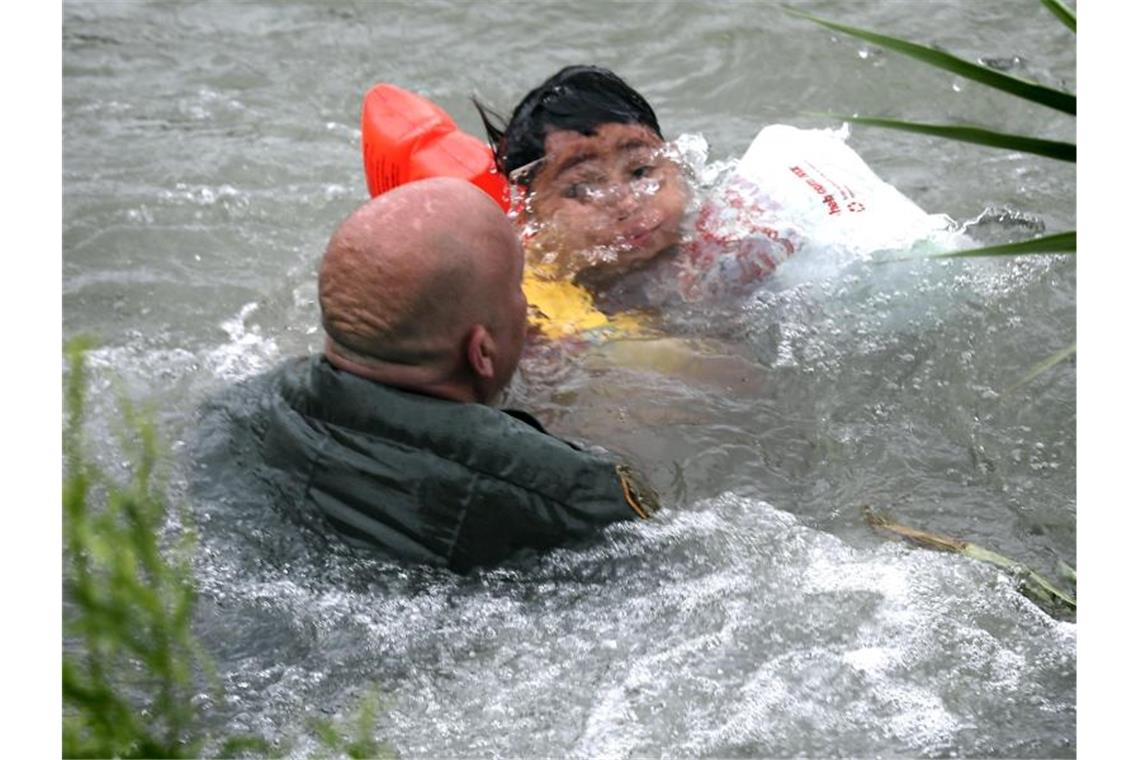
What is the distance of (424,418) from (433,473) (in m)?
0.12

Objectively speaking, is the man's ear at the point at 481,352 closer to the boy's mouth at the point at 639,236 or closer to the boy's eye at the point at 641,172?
the boy's mouth at the point at 639,236

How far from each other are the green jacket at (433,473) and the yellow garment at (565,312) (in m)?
0.92

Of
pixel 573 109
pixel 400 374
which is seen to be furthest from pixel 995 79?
pixel 573 109

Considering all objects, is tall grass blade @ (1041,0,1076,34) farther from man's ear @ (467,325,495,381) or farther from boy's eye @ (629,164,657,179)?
boy's eye @ (629,164,657,179)

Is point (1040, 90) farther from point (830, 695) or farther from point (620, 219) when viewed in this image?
point (620, 219)

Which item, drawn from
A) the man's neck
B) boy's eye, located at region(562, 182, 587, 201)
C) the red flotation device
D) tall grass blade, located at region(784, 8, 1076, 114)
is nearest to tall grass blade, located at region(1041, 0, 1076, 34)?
tall grass blade, located at region(784, 8, 1076, 114)

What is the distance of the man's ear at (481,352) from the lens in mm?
3670

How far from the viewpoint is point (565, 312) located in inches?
183

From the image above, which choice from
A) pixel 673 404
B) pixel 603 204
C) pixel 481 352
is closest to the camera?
pixel 481 352

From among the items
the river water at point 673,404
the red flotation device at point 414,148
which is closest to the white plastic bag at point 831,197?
the river water at point 673,404

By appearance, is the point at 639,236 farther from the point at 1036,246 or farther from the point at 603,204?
the point at 1036,246

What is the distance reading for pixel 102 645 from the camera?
3.43 metres

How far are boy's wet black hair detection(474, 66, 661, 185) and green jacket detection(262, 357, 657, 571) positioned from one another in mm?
1428

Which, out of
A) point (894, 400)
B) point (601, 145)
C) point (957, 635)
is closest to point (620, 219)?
point (601, 145)
